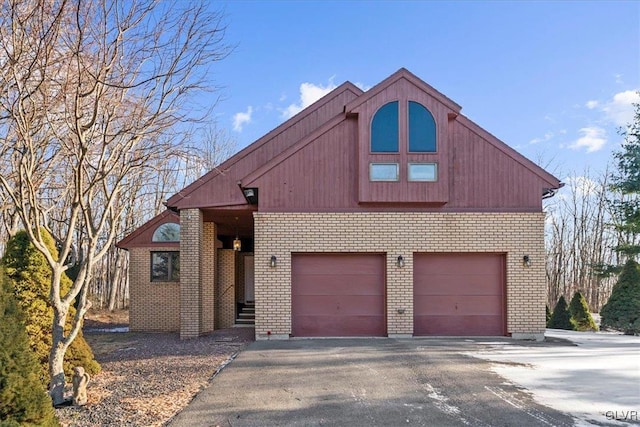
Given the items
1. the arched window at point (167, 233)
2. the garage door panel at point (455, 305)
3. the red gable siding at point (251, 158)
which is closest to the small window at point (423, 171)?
the garage door panel at point (455, 305)

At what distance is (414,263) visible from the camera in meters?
12.6

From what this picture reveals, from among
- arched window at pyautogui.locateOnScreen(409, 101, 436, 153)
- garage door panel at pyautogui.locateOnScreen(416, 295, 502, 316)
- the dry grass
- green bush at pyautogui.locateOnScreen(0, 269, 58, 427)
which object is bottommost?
the dry grass

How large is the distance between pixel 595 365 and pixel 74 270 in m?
22.4

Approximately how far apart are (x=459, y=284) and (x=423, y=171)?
3.09 metres

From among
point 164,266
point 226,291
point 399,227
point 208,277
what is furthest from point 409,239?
point 164,266

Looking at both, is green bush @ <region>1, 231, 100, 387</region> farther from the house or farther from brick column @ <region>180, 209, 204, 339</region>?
brick column @ <region>180, 209, 204, 339</region>

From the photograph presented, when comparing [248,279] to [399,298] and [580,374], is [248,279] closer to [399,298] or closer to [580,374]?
[399,298]

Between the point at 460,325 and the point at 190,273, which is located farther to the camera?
the point at 190,273

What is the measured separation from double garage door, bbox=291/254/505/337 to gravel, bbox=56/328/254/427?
6.93 ft

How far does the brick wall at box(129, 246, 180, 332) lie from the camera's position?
55.8ft

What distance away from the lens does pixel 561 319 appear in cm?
1842

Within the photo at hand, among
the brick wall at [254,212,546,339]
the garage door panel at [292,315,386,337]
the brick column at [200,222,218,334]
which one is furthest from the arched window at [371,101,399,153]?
the brick column at [200,222,218,334]

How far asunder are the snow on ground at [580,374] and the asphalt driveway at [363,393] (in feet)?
1.16

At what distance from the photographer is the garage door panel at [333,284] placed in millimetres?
12555
